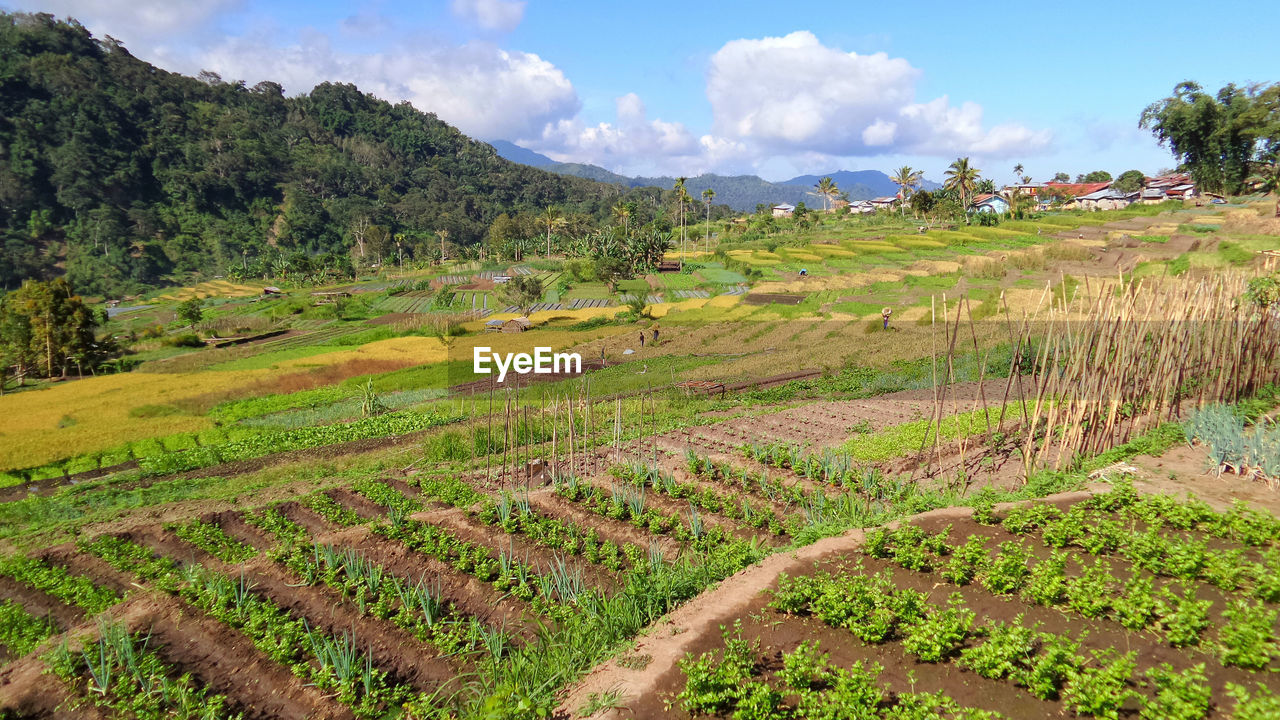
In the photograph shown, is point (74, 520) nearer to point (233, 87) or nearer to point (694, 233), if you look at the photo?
point (694, 233)

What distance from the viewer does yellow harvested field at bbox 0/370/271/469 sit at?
19.3m

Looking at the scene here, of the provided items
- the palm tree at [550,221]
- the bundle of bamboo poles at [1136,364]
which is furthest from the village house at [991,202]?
the bundle of bamboo poles at [1136,364]

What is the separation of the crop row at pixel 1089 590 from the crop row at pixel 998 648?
1.23 feet

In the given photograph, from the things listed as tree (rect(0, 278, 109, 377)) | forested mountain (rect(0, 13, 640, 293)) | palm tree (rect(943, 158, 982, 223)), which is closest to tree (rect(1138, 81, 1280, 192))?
palm tree (rect(943, 158, 982, 223))

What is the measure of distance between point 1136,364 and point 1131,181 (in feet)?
295

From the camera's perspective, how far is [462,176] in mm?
153250

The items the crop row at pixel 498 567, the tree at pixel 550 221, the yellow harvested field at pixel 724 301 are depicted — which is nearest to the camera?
the crop row at pixel 498 567

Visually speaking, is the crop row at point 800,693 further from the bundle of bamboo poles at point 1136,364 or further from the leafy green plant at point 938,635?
the bundle of bamboo poles at point 1136,364

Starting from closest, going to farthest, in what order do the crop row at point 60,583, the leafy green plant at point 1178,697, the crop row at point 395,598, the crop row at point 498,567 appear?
1. the leafy green plant at point 1178,697
2. the crop row at point 395,598
3. the crop row at point 498,567
4. the crop row at point 60,583

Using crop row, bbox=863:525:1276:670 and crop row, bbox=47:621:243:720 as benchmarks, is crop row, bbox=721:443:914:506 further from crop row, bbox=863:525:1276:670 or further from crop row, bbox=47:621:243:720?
crop row, bbox=47:621:243:720

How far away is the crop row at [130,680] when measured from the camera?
5.47 m

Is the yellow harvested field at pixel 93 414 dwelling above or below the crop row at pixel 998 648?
below

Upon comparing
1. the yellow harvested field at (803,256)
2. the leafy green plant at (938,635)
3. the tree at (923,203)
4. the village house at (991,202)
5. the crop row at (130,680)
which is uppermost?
the village house at (991,202)

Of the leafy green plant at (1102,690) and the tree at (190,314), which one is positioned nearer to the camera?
the leafy green plant at (1102,690)
